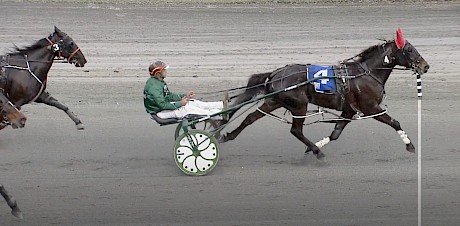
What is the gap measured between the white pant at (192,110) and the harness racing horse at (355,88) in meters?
0.70

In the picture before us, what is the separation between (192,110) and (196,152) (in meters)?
0.51

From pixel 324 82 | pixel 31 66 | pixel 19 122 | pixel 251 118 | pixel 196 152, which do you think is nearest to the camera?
pixel 19 122

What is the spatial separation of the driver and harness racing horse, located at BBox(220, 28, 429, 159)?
794mm

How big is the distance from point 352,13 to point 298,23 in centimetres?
162

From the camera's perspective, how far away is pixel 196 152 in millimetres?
10531

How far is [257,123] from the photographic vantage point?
1360 centimetres

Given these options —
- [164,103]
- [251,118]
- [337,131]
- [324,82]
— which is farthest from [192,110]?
[337,131]

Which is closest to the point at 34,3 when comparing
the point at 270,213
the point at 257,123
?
the point at 257,123

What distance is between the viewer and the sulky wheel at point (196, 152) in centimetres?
1052

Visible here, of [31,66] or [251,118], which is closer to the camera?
Answer: [251,118]

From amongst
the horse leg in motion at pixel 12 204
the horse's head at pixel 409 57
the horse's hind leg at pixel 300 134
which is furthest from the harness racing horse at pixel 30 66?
the horse's head at pixel 409 57

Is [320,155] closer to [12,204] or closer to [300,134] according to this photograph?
[300,134]

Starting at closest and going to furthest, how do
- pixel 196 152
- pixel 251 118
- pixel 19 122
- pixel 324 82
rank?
pixel 19 122
pixel 196 152
pixel 324 82
pixel 251 118

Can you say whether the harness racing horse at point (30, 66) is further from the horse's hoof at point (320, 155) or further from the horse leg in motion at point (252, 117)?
the horse's hoof at point (320, 155)
